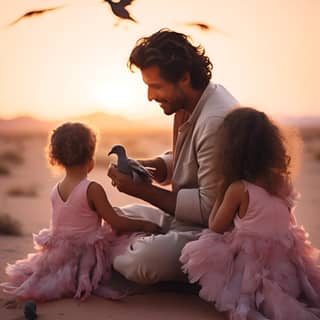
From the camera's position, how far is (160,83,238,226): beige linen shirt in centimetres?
379

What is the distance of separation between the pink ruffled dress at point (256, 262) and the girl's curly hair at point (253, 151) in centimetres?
6

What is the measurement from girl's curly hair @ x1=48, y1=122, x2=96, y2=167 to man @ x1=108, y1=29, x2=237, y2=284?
21cm

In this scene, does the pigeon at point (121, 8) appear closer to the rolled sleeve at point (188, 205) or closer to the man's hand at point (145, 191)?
the man's hand at point (145, 191)

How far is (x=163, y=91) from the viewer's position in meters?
4.03

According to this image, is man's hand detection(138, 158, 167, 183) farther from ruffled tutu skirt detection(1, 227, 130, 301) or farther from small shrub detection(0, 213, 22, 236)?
small shrub detection(0, 213, 22, 236)

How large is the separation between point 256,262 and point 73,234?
96 centimetres

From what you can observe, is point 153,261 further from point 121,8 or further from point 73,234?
point 121,8

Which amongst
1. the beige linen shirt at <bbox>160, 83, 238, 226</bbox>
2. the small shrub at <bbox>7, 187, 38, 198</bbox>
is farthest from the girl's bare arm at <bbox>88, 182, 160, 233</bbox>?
the small shrub at <bbox>7, 187, 38, 198</bbox>

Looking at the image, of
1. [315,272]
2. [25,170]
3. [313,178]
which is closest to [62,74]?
[25,170]

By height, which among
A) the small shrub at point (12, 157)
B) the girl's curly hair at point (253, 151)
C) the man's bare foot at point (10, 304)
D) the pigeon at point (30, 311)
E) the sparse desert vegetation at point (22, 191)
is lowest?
the small shrub at point (12, 157)

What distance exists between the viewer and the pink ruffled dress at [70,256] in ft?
12.3

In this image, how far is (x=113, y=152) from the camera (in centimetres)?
388

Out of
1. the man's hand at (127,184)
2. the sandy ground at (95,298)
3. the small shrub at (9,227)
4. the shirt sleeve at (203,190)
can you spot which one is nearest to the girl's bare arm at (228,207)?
the shirt sleeve at (203,190)

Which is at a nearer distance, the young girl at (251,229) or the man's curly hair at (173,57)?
the young girl at (251,229)
